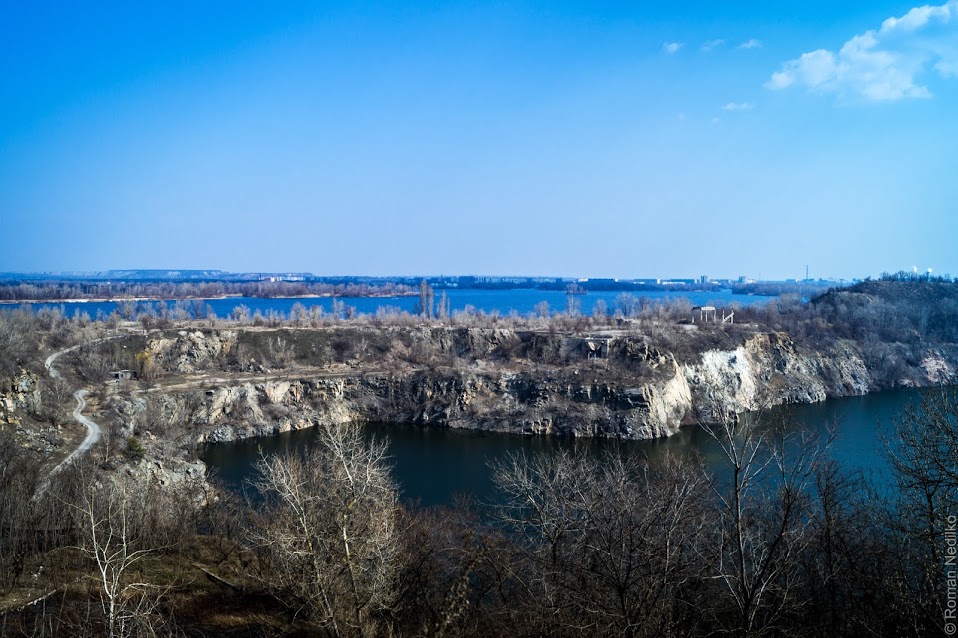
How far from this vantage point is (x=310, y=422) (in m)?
40.4

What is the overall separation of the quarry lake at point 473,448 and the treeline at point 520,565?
36.4 feet

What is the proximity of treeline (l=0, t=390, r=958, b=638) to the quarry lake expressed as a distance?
11.1 m

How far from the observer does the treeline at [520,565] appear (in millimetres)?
8289

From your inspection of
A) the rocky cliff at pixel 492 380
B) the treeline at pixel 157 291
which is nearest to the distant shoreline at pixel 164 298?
the treeline at pixel 157 291

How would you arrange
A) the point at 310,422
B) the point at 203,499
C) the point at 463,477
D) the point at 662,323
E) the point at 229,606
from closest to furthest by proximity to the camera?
1. the point at 229,606
2. the point at 203,499
3. the point at 463,477
4. the point at 310,422
5. the point at 662,323

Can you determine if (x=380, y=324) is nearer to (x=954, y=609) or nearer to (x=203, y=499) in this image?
(x=203, y=499)

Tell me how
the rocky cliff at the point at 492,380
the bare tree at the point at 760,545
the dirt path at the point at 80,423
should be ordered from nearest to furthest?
the bare tree at the point at 760,545, the dirt path at the point at 80,423, the rocky cliff at the point at 492,380

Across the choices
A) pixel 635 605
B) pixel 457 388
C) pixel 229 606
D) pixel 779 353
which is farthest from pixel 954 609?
pixel 779 353

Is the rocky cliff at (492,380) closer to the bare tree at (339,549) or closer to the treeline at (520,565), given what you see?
the treeline at (520,565)

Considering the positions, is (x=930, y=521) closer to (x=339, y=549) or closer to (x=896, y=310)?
(x=339, y=549)

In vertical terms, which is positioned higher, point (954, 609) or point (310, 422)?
point (954, 609)

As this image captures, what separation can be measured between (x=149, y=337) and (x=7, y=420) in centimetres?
2368

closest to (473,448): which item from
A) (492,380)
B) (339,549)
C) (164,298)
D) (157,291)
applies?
(492,380)

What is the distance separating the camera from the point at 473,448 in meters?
34.8
